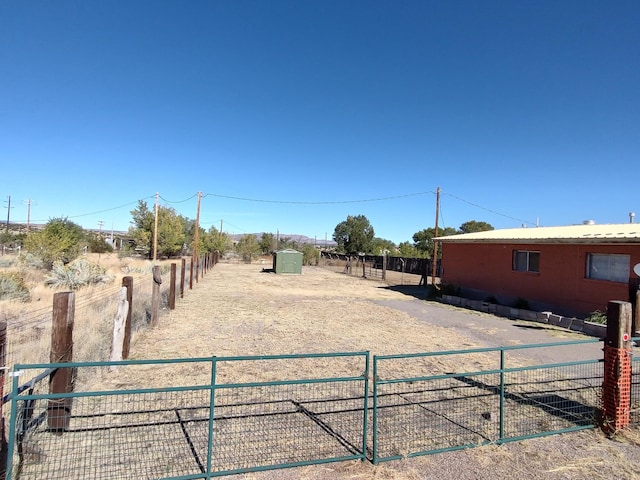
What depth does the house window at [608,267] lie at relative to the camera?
12.3 metres

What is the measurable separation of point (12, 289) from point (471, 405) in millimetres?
13798

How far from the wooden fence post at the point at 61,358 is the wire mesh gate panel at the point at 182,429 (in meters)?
0.02

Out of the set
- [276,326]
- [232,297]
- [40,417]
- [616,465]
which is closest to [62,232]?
[232,297]

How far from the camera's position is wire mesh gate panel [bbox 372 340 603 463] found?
4.25 m

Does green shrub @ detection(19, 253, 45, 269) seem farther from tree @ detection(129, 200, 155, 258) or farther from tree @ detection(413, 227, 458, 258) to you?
tree @ detection(413, 227, 458, 258)

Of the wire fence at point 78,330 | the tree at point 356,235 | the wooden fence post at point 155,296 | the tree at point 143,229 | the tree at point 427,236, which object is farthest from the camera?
the tree at point 356,235

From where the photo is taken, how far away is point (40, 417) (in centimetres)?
404

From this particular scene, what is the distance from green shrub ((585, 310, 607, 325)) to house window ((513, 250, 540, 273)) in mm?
3400

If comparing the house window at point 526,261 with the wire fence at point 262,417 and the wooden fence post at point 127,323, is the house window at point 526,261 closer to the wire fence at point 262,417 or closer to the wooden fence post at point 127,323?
the wire fence at point 262,417

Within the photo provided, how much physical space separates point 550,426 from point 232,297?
1386 cm

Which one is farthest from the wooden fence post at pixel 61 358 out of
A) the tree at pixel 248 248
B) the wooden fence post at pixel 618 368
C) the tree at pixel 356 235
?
the tree at pixel 356 235

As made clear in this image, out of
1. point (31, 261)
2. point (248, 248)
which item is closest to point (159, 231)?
point (248, 248)

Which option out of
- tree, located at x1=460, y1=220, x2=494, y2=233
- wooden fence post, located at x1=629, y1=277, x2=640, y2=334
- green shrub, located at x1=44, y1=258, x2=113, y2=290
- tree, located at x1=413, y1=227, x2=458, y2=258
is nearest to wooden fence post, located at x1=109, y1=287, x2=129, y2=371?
wooden fence post, located at x1=629, y1=277, x2=640, y2=334

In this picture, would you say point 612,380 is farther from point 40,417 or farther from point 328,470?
point 40,417
